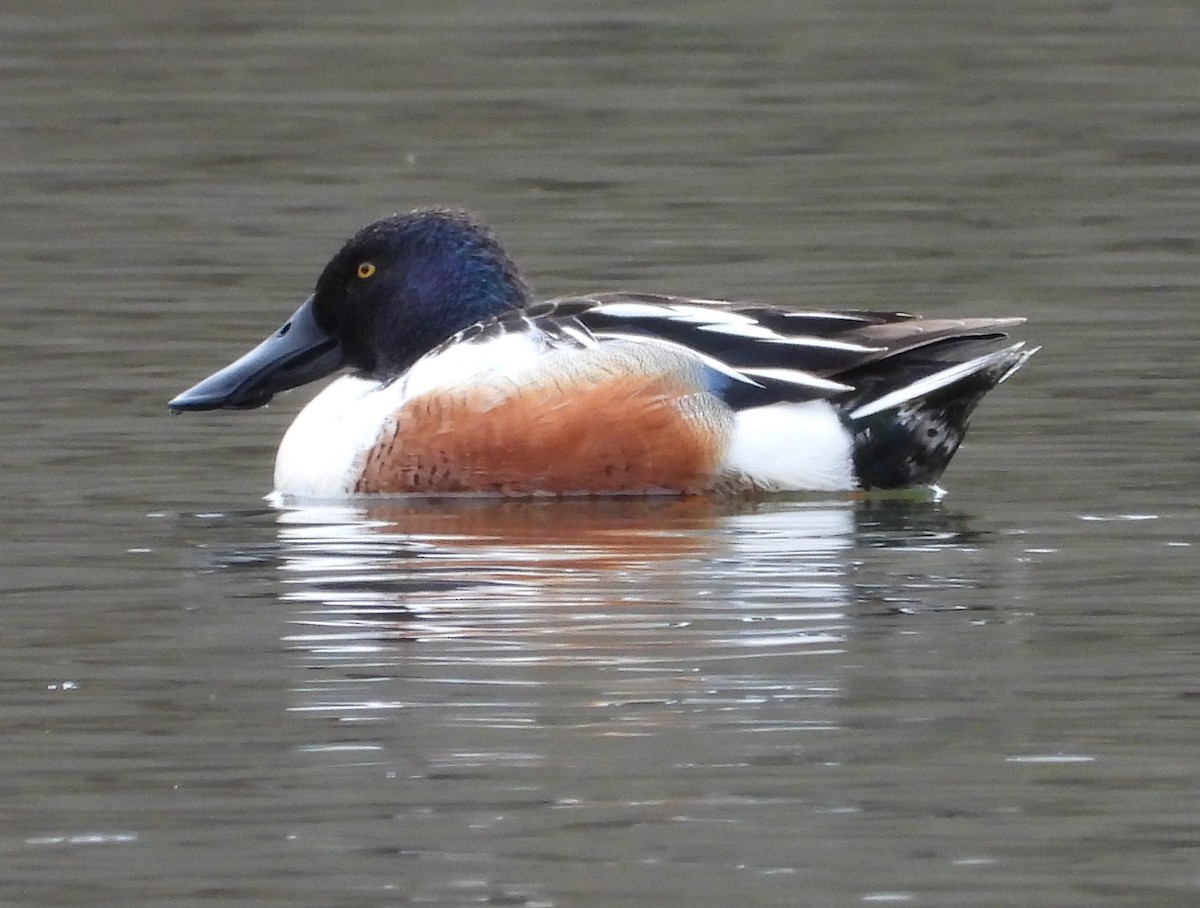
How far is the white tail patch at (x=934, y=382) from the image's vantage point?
28.0 ft

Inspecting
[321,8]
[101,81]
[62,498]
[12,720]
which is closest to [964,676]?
[12,720]

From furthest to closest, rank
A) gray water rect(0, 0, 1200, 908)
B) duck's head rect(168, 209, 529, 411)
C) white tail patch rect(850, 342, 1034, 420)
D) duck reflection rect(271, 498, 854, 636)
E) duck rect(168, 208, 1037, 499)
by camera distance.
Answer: duck's head rect(168, 209, 529, 411)
duck rect(168, 208, 1037, 499)
white tail patch rect(850, 342, 1034, 420)
duck reflection rect(271, 498, 854, 636)
gray water rect(0, 0, 1200, 908)

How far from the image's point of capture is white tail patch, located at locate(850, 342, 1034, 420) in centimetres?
854

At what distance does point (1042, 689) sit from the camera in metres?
6.23

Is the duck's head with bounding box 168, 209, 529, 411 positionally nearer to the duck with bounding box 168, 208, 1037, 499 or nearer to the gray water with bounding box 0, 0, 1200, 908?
the gray water with bounding box 0, 0, 1200, 908

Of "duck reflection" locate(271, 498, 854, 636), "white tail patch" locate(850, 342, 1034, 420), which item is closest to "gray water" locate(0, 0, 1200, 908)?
"duck reflection" locate(271, 498, 854, 636)

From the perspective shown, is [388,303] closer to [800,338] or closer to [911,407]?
[800,338]

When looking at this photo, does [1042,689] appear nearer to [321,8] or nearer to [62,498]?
[62,498]

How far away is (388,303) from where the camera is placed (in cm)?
960

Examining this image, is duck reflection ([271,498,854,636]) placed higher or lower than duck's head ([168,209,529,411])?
lower

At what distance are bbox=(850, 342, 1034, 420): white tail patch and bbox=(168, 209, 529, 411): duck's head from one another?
4.74 ft

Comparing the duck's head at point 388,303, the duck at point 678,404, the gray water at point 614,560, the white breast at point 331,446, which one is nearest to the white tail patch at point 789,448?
the duck at point 678,404

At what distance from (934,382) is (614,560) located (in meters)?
1.32

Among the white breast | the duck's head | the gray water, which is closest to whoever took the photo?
the gray water
